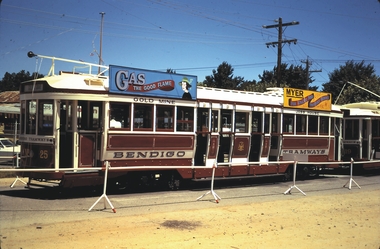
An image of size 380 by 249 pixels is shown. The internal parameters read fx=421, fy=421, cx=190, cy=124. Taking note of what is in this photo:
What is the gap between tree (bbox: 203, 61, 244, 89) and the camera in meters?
55.2

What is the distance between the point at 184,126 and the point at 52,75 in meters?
4.17

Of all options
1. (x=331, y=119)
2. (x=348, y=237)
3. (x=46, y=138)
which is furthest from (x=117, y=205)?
(x=331, y=119)

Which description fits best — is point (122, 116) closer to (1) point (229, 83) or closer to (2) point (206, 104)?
(2) point (206, 104)

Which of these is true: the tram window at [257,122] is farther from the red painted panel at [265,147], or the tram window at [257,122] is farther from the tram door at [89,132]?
the tram door at [89,132]

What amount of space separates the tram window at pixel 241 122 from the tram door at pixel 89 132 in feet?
17.1

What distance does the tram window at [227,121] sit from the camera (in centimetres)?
1447

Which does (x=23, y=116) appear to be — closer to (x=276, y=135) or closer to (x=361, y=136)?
(x=276, y=135)

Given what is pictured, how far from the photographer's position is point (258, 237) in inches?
295

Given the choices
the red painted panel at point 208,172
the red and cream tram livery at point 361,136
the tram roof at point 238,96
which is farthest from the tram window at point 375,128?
the red painted panel at point 208,172

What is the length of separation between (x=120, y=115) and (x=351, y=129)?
13266 mm

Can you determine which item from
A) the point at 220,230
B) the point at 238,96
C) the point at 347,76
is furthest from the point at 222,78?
the point at 220,230

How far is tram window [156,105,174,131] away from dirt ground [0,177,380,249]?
3.29 meters

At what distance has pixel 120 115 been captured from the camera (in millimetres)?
11703

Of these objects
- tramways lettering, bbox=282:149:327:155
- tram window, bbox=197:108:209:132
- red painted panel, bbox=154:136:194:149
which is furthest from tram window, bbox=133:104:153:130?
tramways lettering, bbox=282:149:327:155
